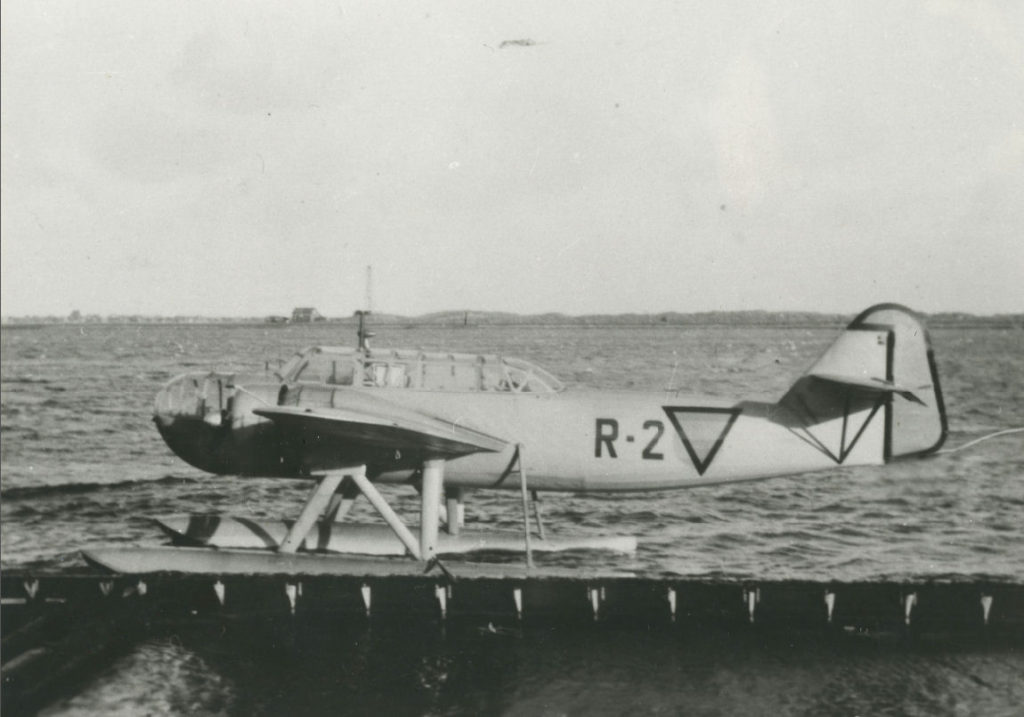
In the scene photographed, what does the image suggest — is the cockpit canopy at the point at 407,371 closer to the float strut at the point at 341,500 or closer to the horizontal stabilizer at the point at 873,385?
the float strut at the point at 341,500

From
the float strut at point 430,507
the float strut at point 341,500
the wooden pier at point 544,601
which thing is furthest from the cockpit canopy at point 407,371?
the wooden pier at point 544,601

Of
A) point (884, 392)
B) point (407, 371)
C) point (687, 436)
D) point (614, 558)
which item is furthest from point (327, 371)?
point (884, 392)

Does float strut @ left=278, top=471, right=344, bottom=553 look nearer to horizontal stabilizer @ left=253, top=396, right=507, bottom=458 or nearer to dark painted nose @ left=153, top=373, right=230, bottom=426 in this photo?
horizontal stabilizer @ left=253, top=396, right=507, bottom=458

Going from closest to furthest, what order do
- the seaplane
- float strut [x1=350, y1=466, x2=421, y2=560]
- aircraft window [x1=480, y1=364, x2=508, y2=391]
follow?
1. float strut [x1=350, y1=466, x2=421, y2=560]
2. the seaplane
3. aircraft window [x1=480, y1=364, x2=508, y2=391]

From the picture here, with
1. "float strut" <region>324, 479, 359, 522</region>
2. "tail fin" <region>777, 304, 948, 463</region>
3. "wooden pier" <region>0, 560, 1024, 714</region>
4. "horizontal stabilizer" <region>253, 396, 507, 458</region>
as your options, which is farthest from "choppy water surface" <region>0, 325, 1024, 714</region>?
"float strut" <region>324, 479, 359, 522</region>

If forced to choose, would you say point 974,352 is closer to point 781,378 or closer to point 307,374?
point 781,378

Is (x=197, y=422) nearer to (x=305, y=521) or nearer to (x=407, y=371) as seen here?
(x=305, y=521)
